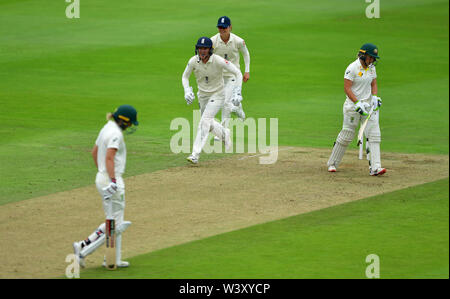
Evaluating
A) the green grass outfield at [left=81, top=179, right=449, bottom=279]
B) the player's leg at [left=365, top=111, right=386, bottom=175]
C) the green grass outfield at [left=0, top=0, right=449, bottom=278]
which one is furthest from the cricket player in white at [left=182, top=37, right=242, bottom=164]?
the green grass outfield at [left=81, top=179, right=449, bottom=279]

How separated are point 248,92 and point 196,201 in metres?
10.6

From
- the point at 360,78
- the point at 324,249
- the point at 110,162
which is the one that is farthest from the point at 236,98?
the point at 110,162

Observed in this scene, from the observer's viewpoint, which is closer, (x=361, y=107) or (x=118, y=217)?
(x=118, y=217)

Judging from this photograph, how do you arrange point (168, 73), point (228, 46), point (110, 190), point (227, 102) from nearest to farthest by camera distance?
1. point (110, 190)
2. point (227, 102)
3. point (228, 46)
4. point (168, 73)

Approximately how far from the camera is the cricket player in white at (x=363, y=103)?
1484 centimetres

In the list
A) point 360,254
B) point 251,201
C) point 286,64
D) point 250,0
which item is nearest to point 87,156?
point 251,201

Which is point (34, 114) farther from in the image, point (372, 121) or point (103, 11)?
point (103, 11)

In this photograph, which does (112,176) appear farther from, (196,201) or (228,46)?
(228,46)

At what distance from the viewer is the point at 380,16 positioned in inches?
1367

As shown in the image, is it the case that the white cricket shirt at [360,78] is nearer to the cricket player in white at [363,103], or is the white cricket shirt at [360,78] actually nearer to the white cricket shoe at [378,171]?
the cricket player in white at [363,103]

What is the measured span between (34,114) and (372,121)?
334 inches

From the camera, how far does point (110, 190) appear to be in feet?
32.2

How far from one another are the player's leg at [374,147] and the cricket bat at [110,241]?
6.14 m

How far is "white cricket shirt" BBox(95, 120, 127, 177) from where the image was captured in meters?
9.95
